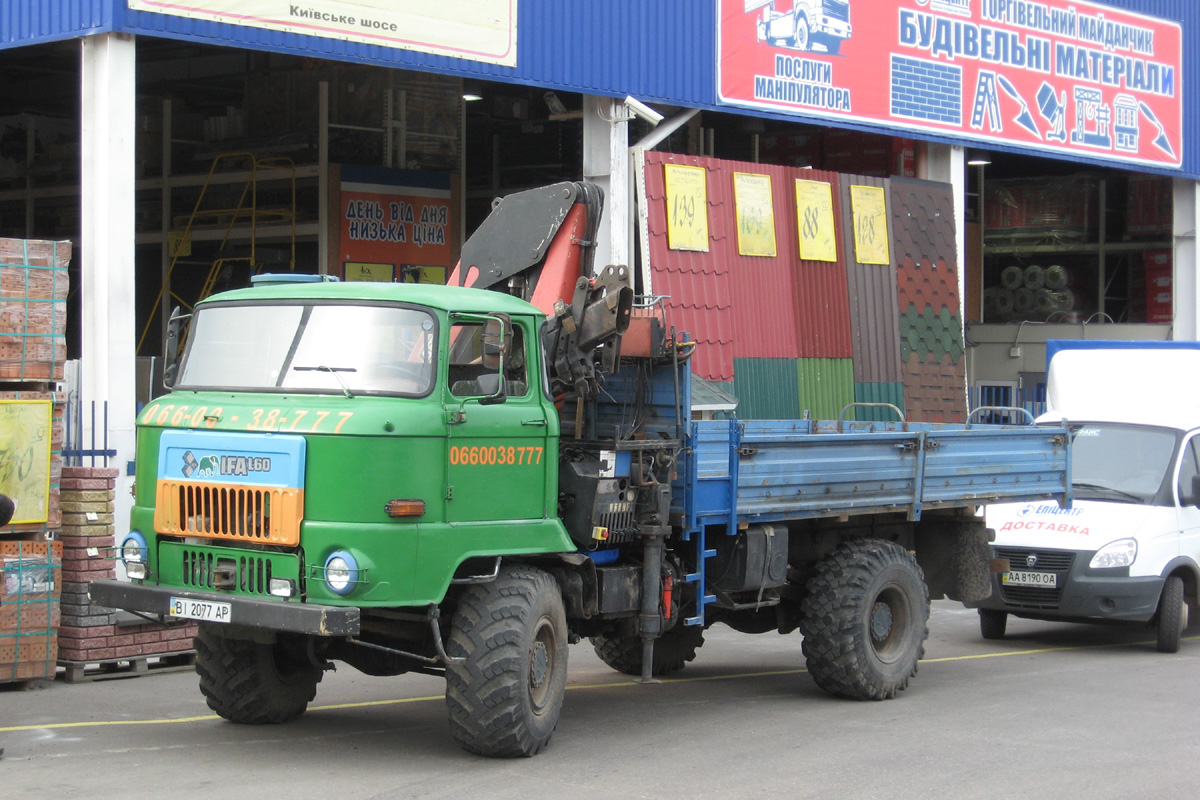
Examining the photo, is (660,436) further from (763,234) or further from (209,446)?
(763,234)

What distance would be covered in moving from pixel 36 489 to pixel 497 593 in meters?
4.32

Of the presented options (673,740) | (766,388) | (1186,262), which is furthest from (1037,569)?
(1186,262)

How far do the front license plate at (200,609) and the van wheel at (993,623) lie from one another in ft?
26.8

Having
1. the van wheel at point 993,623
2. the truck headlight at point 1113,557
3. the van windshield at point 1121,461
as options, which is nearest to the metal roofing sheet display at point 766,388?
the van windshield at point 1121,461

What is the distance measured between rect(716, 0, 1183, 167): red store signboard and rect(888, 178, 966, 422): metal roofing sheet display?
104cm

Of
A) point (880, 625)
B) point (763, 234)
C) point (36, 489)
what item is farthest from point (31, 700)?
point (763, 234)

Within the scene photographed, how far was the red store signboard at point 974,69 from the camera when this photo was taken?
17719 mm

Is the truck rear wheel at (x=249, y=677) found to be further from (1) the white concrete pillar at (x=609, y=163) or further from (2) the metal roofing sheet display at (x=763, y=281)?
(2) the metal roofing sheet display at (x=763, y=281)

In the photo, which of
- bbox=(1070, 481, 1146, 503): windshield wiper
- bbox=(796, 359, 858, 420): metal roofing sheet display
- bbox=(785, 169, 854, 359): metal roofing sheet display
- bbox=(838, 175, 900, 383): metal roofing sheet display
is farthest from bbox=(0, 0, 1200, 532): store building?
bbox=(1070, 481, 1146, 503): windshield wiper

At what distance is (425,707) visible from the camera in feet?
32.1

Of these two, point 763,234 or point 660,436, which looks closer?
point 660,436

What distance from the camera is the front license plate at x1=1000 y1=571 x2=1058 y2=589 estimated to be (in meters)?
12.4

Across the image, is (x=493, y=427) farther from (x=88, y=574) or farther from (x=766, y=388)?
(x=766, y=388)

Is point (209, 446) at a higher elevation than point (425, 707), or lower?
higher
